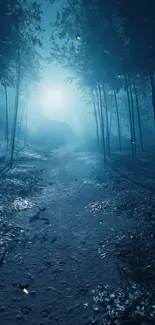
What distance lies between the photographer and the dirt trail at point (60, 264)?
6.67 m

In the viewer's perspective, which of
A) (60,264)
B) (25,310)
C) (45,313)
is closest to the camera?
(45,313)

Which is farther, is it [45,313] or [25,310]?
[25,310]

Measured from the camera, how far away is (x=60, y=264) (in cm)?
908

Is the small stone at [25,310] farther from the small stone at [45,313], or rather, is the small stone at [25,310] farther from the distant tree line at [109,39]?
the distant tree line at [109,39]

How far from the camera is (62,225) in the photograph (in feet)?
42.2

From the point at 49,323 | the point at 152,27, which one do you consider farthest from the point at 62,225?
the point at 152,27

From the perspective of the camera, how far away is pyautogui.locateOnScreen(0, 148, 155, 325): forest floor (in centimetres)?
661

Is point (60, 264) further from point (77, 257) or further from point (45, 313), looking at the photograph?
point (45, 313)

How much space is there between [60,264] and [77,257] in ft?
2.47

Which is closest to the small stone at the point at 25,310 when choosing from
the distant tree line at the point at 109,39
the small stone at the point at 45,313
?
the small stone at the point at 45,313

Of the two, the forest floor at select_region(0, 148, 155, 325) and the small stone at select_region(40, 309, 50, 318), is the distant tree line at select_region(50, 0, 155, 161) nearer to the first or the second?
the forest floor at select_region(0, 148, 155, 325)

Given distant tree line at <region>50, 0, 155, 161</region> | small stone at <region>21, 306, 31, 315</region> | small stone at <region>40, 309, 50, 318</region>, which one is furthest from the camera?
distant tree line at <region>50, 0, 155, 161</region>

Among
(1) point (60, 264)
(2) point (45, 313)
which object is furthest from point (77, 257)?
(2) point (45, 313)

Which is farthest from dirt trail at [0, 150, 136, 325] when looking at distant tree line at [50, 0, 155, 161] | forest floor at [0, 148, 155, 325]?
distant tree line at [50, 0, 155, 161]
